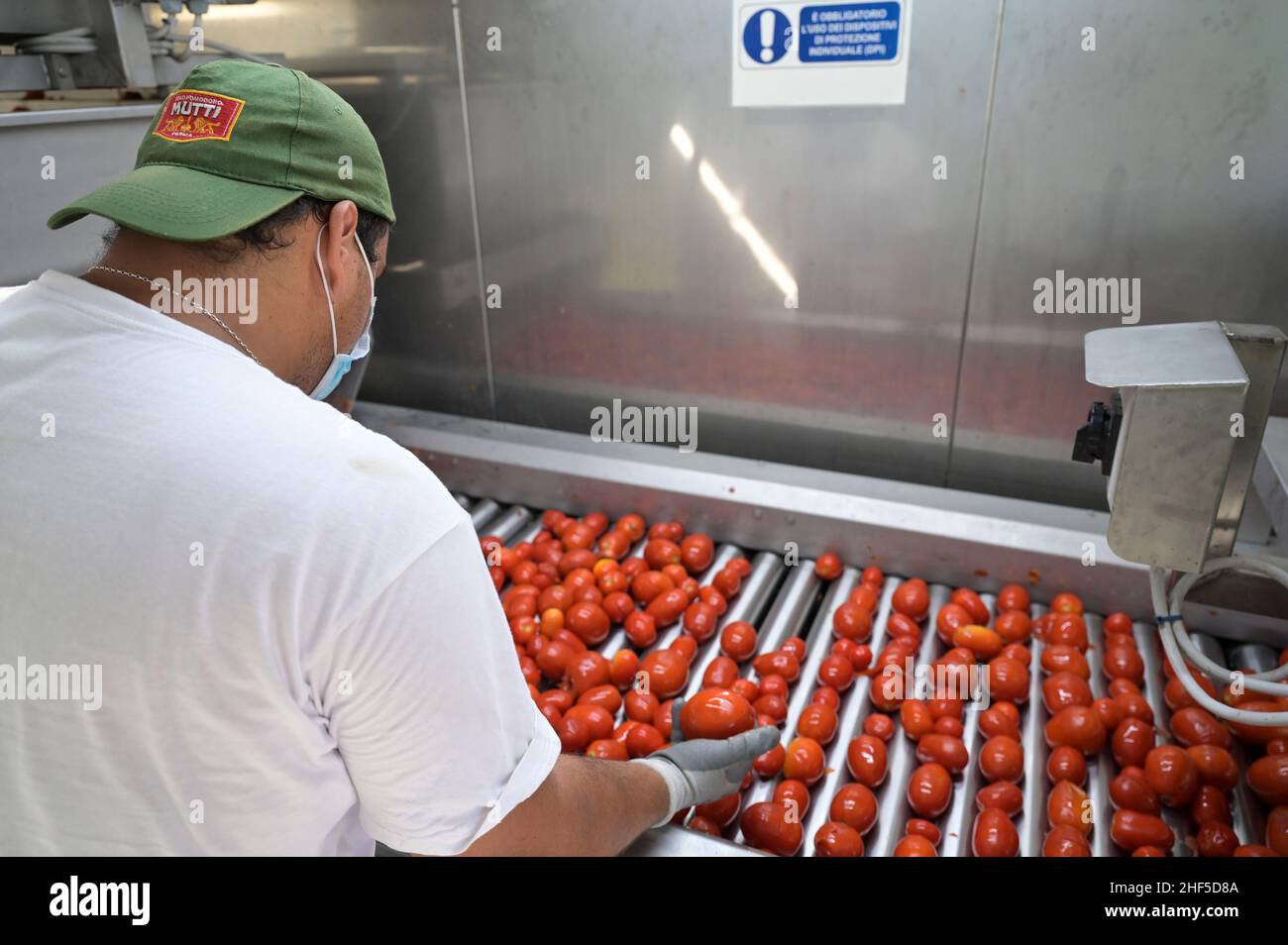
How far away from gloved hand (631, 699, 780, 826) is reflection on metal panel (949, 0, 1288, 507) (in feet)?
4.60

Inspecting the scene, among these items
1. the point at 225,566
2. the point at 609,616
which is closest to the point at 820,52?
the point at 609,616

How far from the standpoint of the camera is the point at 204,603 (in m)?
0.89

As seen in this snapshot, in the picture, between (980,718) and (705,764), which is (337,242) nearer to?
(705,764)

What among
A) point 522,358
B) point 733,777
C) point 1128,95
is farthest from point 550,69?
point 733,777

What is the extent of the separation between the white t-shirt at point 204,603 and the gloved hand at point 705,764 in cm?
71

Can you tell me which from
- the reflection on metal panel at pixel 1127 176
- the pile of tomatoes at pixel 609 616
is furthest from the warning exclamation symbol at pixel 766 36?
the pile of tomatoes at pixel 609 616

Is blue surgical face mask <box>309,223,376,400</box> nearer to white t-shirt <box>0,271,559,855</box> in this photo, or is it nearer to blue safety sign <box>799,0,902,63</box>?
white t-shirt <box>0,271,559,855</box>

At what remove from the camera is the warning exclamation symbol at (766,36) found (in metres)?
2.54

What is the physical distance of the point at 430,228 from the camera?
10.8 feet

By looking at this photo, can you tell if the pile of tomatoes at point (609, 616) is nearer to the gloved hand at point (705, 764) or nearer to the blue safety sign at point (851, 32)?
the gloved hand at point (705, 764)

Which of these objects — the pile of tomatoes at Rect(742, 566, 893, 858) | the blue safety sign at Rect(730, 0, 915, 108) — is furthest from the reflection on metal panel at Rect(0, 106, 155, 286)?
the pile of tomatoes at Rect(742, 566, 893, 858)

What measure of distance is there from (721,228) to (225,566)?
2236mm
